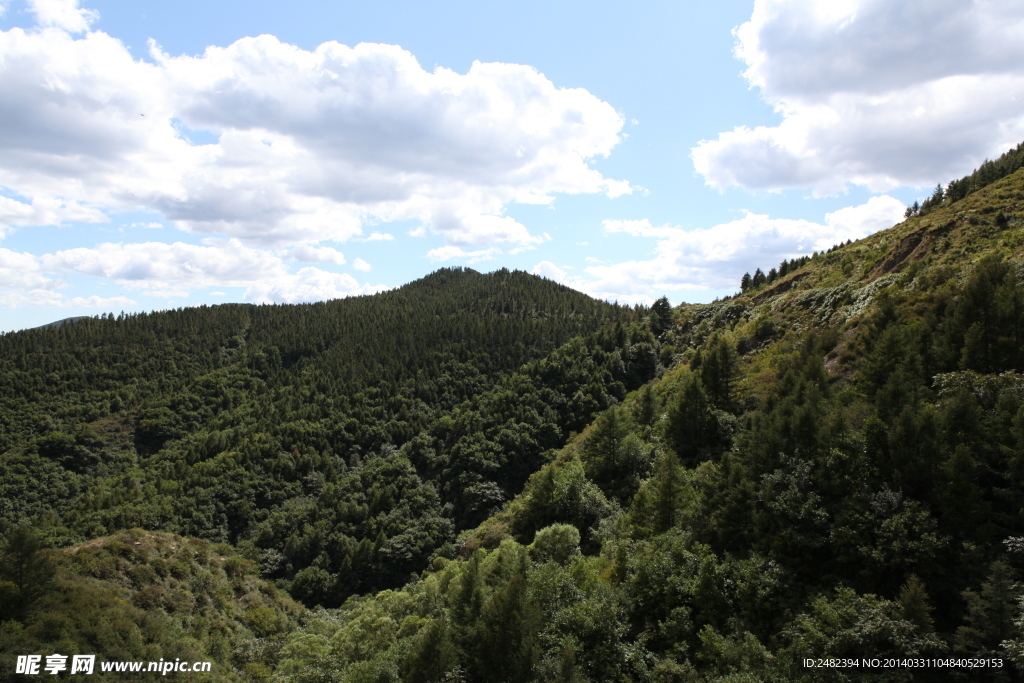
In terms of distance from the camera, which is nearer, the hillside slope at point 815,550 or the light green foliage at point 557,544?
the hillside slope at point 815,550

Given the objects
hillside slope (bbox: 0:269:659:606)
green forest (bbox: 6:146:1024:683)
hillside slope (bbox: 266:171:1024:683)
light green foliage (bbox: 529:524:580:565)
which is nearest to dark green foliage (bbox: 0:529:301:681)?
green forest (bbox: 6:146:1024:683)

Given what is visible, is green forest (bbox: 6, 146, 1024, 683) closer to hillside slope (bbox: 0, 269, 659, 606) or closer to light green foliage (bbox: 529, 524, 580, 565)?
light green foliage (bbox: 529, 524, 580, 565)

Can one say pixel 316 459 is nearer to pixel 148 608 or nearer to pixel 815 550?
pixel 148 608

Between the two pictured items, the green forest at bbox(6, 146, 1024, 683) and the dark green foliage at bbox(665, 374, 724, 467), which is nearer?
the green forest at bbox(6, 146, 1024, 683)

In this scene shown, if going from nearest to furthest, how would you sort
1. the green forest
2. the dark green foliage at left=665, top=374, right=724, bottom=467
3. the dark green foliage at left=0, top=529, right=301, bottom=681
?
1. the green forest
2. the dark green foliage at left=0, top=529, right=301, bottom=681
3. the dark green foliage at left=665, top=374, right=724, bottom=467

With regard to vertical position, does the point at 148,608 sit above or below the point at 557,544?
below

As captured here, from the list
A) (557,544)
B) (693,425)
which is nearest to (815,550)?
(557,544)

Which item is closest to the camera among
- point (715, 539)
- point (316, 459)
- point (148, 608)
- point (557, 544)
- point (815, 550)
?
point (815, 550)

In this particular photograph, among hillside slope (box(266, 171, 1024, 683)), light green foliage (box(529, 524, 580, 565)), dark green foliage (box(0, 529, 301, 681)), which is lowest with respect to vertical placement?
dark green foliage (box(0, 529, 301, 681))

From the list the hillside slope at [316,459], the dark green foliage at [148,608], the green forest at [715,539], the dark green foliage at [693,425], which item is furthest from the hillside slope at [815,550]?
the hillside slope at [316,459]

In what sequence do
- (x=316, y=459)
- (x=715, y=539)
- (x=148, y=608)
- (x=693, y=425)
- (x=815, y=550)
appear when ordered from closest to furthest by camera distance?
1. (x=815, y=550)
2. (x=715, y=539)
3. (x=693, y=425)
4. (x=148, y=608)
5. (x=316, y=459)

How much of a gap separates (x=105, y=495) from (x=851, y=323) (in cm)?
17587

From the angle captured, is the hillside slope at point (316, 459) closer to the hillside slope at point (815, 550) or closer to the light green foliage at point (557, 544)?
the light green foliage at point (557, 544)

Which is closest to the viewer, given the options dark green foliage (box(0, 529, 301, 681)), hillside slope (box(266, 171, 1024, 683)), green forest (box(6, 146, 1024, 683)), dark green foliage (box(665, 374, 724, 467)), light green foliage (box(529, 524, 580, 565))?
hillside slope (box(266, 171, 1024, 683))
